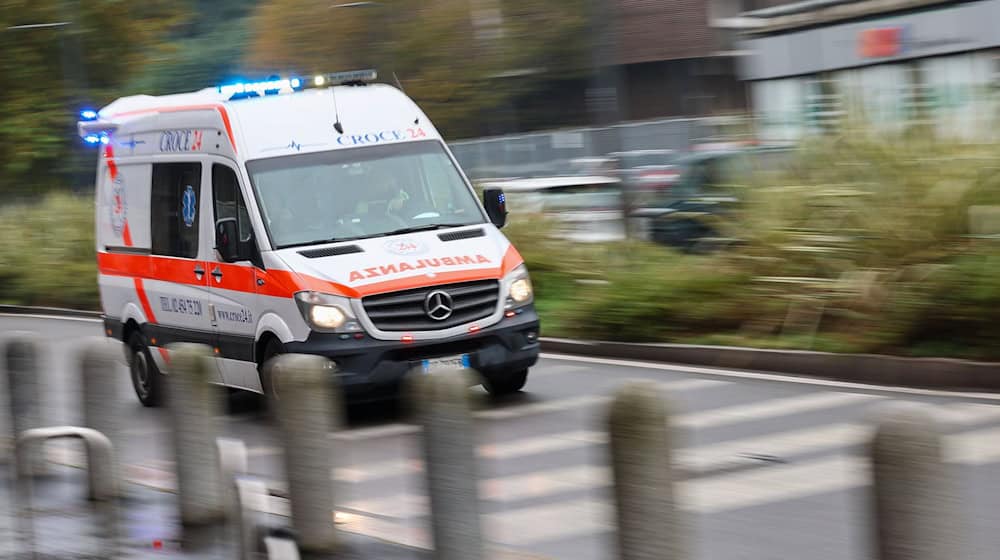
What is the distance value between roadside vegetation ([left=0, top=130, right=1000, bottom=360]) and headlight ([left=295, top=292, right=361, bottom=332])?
12.2 ft

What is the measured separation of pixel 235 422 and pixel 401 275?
2.09 metres

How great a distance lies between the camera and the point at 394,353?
9969mm

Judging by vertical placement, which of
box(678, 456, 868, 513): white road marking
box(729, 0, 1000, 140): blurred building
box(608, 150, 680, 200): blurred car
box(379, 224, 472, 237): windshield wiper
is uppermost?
box(729, 0, 1000, 140): blurred building

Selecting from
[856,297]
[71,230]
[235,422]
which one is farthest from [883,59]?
[235,422]

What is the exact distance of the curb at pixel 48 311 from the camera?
2448cm

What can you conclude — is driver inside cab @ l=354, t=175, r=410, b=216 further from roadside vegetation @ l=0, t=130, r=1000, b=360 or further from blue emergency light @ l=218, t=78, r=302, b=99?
roadside vegetation @ l=0, t=130, r=1000, b=360

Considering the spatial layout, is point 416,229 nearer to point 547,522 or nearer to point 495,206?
point 495,206

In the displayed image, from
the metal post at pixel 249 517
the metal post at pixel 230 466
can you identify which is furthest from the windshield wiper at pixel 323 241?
the metal post at pixel 249 517

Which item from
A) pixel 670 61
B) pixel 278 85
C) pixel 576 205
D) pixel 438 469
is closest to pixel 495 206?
pixel 278 85

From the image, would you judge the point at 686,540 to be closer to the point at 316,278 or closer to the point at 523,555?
the point at 523,555

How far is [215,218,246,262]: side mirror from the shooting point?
10445mm

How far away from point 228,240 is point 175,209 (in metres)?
1.34

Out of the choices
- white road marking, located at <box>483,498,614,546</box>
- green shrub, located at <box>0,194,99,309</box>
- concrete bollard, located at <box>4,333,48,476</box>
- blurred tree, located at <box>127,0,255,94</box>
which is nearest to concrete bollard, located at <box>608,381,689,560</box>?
white road marking, located at <box>483,498,614,546</box>

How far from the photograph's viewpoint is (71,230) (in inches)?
1091
